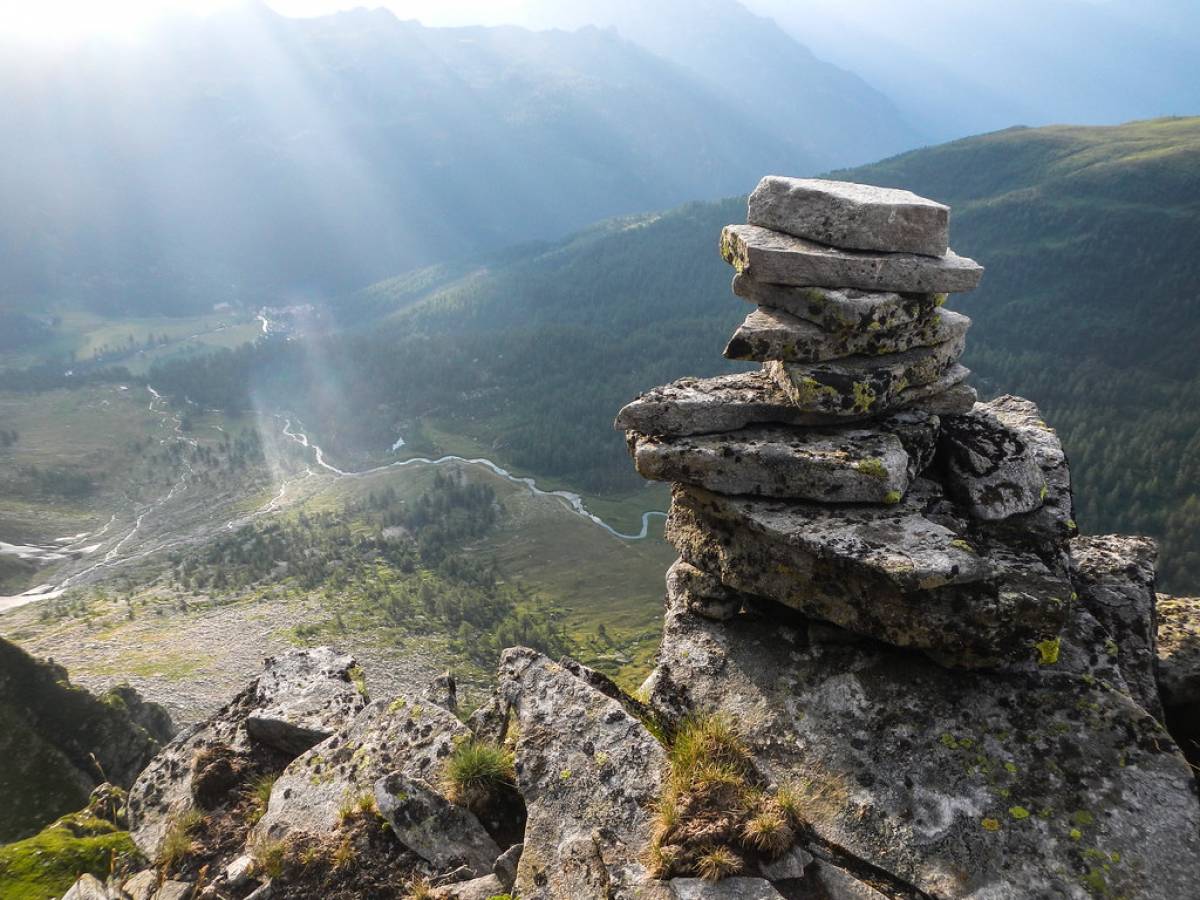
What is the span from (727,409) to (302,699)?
12694mm

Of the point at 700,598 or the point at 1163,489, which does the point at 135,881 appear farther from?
the point at 1163,489

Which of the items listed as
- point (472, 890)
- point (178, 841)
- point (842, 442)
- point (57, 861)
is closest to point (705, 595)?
point (842, 442)

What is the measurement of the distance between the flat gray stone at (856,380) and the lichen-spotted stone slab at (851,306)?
29.5 inches

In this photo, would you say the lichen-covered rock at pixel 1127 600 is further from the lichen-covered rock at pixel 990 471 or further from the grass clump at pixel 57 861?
the grass clump at pixel 57 861

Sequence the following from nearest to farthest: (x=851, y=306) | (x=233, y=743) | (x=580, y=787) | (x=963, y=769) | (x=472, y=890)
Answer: (x=963, y=769) → (x=472, y=890) → (x=580, y=787) → (x=851, y=306) → (x=233, y=743)

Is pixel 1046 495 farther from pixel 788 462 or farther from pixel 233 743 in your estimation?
pixel 233 743

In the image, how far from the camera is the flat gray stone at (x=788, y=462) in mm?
13500

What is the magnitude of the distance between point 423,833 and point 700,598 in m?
6.83

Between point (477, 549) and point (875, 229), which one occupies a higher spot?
point (875, 229)

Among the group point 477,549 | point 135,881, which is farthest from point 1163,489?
point 135,881

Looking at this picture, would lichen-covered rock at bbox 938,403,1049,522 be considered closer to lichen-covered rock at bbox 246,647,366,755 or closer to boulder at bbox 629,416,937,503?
boulder at bbox 629,416,937,503

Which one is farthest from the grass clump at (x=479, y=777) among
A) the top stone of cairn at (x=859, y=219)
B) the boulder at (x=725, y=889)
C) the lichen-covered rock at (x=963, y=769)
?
the top stone of cairn at (x=859, y=219)

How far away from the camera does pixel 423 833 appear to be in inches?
491

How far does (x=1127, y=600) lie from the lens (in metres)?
14.2
